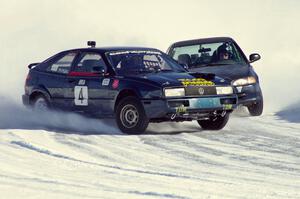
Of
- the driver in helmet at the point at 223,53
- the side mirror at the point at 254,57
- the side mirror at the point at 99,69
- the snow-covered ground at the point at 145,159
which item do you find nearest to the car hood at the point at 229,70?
the side mirror at the point at 254,57

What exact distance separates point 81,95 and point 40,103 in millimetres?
1000

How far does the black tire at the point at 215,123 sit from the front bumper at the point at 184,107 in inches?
22.5

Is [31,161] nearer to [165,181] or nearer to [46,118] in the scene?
[165,181]

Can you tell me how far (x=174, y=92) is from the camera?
11.4m

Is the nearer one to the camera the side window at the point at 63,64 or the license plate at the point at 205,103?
the license plate at the point at 205,103

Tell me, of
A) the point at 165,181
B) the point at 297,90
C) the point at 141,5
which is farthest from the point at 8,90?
the point at 141,5

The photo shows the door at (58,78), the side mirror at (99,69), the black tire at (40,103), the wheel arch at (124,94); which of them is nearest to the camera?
the wheel arch at (124,94)

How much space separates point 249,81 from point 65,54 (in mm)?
3287

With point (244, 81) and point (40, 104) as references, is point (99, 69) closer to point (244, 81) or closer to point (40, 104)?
point (40, 104)

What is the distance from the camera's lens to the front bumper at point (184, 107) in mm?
11312

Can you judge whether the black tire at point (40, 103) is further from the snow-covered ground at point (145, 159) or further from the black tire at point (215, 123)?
the black tire at point (215, 123)

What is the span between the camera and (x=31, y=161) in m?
8.70

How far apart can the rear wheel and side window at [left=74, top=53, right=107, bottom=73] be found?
2.51 ft

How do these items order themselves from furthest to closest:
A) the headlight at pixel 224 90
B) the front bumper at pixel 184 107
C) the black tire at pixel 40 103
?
the black tire at pixel 40 103
the headlight at pixel 224 90
the front bumper at pixel 184 107
